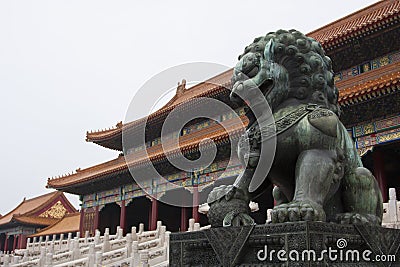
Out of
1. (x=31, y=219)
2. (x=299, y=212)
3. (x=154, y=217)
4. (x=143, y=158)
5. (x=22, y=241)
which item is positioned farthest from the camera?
(x=31, y=219)

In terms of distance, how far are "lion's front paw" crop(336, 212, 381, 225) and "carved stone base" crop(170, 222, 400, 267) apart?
0.07 meters

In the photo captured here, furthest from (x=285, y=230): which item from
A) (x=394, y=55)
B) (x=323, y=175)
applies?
(x=394, y=55)

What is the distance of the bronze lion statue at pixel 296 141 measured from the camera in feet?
7.91

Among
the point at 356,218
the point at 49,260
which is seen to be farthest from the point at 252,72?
the point at 49,260

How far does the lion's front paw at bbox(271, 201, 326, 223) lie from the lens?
7.08ft

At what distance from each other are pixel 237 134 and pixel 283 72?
9.10m

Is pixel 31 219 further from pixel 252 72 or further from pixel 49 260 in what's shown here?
pixel 252 72

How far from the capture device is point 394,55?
1202cm

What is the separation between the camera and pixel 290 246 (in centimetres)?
200

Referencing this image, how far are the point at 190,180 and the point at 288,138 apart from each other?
41.9ft

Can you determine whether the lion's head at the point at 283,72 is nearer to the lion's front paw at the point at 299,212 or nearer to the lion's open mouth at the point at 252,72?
the lion's open mouth at the point at 252,72

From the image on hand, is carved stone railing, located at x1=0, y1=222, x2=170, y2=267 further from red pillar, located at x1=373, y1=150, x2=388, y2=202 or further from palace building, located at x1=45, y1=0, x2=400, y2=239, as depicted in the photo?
red pillar, located at x1=373, y1=150, x2=388, y2=202

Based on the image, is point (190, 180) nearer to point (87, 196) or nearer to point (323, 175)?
point (87, 196)

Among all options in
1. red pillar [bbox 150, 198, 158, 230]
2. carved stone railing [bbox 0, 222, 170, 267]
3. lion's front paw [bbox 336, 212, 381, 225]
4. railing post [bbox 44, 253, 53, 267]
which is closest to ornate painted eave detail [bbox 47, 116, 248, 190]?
red pillar [bbox 150, 198, 158, 230]
